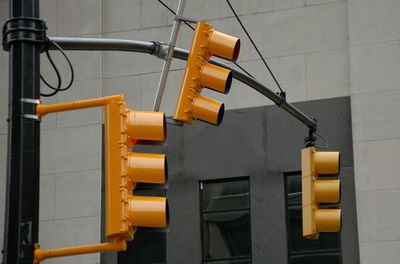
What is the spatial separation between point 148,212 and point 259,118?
1257cm

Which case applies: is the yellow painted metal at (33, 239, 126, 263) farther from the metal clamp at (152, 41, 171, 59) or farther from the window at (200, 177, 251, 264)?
the window at (200, 177, 251, 264)

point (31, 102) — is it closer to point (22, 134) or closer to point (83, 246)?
point (22, 134)

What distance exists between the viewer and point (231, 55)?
448 inches

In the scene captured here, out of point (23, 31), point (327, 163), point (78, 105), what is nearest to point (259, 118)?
point (327, 163)

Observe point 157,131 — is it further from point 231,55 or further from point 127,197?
point 231,55

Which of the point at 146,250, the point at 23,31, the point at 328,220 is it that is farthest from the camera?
the point at 146,250

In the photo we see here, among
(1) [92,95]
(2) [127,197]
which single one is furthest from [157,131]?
(1) [92,95]

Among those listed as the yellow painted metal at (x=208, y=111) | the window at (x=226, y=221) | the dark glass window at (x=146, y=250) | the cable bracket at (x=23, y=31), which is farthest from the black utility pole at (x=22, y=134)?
A: the dark glass window at (x=146, y=250)

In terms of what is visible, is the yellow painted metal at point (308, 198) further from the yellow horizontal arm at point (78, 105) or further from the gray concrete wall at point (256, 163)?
the yellow horizontal arm at point (78, 105)

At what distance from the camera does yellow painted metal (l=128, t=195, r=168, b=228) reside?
29.7ft

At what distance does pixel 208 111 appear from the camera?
37.2 feet

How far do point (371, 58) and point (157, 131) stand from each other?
12057 mm

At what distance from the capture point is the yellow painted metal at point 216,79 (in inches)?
448

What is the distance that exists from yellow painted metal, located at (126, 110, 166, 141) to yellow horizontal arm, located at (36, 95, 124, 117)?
25 centimetres
